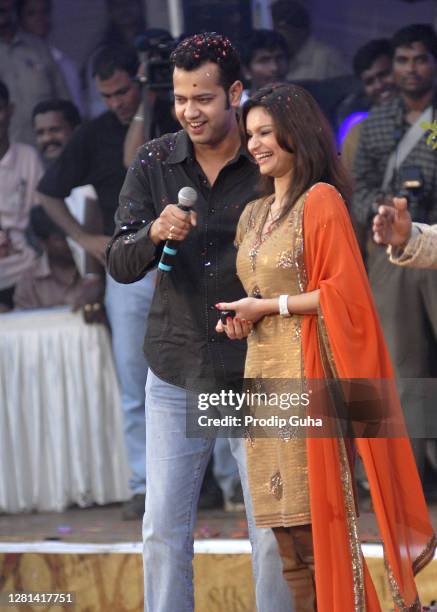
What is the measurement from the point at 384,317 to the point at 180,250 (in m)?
2.10

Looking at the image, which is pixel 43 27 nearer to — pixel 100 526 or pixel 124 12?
pixel 124 12

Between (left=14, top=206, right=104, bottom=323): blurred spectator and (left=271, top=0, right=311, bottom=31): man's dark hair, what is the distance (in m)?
1.47

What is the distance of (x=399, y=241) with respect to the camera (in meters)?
3.40

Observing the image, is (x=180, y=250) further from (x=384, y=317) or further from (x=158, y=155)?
(x=384, y=317)

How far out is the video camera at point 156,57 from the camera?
17.8ft

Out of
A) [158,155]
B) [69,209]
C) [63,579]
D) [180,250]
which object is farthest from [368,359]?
[69,209]

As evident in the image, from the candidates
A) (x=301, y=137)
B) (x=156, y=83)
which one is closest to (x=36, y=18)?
(x=156, y=83)

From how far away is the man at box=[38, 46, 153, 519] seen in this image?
574cm

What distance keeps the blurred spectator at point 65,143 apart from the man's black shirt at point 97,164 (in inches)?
3.8

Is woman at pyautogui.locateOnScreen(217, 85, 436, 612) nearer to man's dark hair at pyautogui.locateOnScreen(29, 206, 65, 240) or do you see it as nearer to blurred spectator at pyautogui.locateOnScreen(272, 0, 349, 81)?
blurred spectator at pyautogui.locateOnScreen(272, 0, 349, 81)

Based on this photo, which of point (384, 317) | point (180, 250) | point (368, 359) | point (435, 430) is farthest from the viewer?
point (384, 317)

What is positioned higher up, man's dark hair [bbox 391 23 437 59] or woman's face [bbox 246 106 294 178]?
man's dark hair [bbox 391 23 437 59]

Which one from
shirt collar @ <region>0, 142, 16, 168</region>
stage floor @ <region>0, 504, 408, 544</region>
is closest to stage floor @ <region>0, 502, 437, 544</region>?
stage floor @ <region>0, 504, 408, 544</region>

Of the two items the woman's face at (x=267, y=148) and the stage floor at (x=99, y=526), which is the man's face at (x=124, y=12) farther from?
the woman's face at (x=267, y=148)
